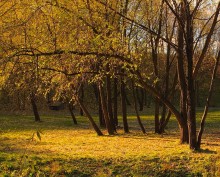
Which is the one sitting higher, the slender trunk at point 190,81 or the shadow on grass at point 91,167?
the slender trunk at point 190,81

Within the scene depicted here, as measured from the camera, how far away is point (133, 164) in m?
9.26

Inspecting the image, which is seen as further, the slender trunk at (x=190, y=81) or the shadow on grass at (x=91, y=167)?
the slender trunk at (x=190, y=81)

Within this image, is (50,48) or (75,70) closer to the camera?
(50,48)

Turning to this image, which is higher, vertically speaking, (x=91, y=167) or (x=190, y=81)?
(x=190, y=81)

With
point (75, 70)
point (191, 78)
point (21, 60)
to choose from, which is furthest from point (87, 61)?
point (191, 78)

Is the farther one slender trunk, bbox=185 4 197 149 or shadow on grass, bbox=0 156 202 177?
slender trunk, bbox=185 4 197 149

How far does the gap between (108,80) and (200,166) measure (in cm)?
954

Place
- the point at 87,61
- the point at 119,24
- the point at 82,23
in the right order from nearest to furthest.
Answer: the point at 82,23 → the point at 87,61 → the point at 119,24

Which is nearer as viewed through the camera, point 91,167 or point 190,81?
point 91,167

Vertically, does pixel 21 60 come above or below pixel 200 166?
above

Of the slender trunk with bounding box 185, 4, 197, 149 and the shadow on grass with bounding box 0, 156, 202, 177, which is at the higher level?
the slender trunk with bounding box 185, 4, 197, 149

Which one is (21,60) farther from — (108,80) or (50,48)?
(108,80)

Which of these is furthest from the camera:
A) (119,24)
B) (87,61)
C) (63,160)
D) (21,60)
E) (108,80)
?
(108,80)

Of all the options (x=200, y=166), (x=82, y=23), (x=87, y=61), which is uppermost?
(x=82, y=23)
